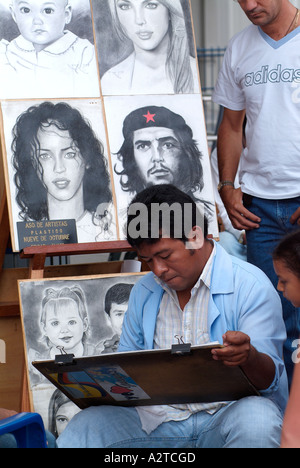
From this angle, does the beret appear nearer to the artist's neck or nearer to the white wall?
the artist's neck

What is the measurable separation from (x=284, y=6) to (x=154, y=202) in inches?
37.5

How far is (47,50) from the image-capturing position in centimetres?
312

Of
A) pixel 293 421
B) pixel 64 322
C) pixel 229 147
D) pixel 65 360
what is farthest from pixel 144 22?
pixel 293 421

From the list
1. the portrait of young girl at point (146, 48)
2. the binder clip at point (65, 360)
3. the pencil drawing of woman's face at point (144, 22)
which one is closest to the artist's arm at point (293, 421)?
the binder clip at point (65, 360)

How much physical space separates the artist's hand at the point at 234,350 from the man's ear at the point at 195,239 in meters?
0.41

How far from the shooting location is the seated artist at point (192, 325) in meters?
2.02

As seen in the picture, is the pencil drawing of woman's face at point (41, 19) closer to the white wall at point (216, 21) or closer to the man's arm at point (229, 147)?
the man's arm at point (229, 147)

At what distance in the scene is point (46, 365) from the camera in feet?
6.63

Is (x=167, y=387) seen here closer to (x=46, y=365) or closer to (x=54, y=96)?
(x=46, y=365)

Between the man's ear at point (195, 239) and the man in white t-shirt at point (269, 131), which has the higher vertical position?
the man in white t-shirt at point (269, 131)

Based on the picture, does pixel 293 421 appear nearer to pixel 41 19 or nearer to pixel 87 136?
pixel 87 136

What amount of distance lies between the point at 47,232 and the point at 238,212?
76 centimetres
